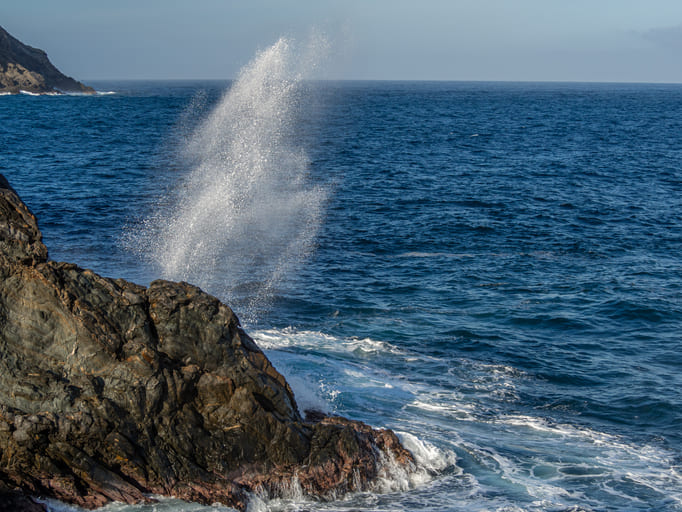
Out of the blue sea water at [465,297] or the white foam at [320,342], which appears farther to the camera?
the white foam at [320,342]

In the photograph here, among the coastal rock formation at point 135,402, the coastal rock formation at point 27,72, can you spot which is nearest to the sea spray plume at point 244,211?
the coastal rock formation at point 135,402

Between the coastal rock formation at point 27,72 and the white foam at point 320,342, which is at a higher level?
the coastal rock formation at point 27,72

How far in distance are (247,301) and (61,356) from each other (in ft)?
39.4

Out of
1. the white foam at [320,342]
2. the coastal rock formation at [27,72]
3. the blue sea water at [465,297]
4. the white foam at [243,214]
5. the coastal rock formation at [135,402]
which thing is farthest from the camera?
the coastal rock formation at [27,72]

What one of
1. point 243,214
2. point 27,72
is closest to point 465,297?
point 243,214

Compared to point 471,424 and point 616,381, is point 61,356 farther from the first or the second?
point 616,381

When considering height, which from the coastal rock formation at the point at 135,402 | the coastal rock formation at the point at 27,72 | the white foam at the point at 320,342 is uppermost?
the coastal rock formation at the point at 27,72

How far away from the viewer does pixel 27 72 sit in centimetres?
13950

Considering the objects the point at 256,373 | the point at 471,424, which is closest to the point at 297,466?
the point at 256,373

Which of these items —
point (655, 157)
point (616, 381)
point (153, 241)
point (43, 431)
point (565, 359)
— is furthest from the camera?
point (655, 157)

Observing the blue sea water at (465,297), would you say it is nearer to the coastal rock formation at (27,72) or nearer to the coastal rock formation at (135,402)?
the coastal rock formation at (135,402)

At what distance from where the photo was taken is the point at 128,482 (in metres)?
11.6

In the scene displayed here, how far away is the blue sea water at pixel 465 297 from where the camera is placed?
47.8 ft

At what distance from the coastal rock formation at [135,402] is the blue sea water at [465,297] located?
0.52m
